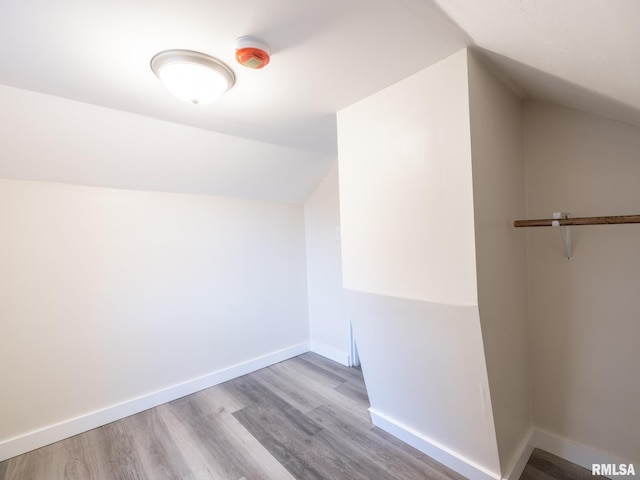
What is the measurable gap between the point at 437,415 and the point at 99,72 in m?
2.24

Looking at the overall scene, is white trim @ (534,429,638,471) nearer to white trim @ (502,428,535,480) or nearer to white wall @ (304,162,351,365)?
white trim @ (502,428,535,480)

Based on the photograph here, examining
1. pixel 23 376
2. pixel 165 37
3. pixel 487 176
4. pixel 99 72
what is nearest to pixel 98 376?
pixel 23 376

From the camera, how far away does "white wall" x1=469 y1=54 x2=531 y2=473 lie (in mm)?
1184

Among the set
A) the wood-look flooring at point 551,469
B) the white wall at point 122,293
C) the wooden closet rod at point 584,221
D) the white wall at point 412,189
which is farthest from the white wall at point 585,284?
the white wall at point 122,293

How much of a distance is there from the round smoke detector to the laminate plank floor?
76.5 inches

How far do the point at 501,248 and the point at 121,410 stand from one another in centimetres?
264

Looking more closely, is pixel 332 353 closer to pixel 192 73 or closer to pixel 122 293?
pixel 122 293

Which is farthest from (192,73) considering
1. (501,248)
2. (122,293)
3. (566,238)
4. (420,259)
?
(566,238)

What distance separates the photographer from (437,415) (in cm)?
150

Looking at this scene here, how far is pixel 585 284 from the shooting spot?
55.5 inches

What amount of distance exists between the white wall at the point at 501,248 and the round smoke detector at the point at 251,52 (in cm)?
80

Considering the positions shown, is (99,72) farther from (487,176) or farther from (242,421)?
(242,421)

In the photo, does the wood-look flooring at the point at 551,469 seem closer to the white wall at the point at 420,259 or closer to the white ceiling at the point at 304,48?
the white wall at the point at 420,259

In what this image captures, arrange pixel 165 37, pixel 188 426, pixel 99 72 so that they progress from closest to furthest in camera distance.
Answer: pixel 165 37, pixel 99 72, pixel 188 426
